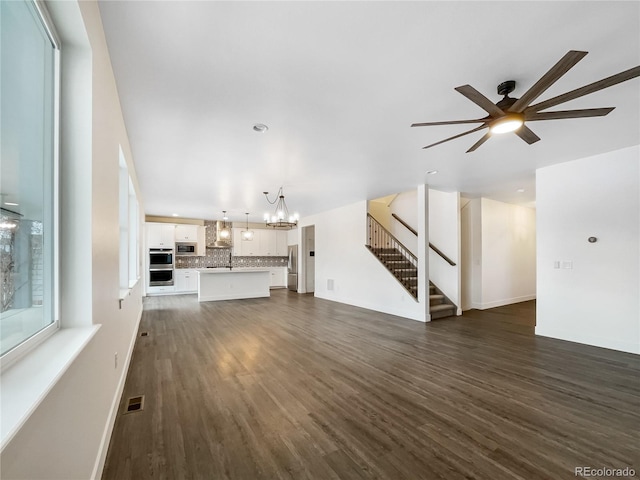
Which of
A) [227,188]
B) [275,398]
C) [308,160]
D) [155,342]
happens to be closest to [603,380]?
[275,398]

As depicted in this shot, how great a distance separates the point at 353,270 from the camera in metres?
7.74

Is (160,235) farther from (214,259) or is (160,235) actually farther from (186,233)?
(214,259)

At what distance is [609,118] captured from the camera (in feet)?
10.0

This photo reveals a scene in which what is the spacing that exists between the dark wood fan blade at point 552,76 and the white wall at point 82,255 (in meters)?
2.50

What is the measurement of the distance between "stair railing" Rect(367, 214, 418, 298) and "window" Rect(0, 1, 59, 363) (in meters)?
5.93

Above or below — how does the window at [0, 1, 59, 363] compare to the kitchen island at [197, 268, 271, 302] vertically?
above

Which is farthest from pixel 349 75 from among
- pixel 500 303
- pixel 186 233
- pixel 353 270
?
pixel 186 233

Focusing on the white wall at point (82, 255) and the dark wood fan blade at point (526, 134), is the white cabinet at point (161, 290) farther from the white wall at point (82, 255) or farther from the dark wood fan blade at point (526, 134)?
the dark wood fan blade at point (526, 134)

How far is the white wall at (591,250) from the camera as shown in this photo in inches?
155

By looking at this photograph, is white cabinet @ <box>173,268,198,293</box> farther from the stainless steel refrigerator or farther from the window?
the window

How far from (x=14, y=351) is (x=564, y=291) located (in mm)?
6044

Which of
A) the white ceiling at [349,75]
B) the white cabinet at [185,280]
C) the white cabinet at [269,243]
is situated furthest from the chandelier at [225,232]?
the white ceiling at [349,75]

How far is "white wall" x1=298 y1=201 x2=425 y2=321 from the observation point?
6.49 m

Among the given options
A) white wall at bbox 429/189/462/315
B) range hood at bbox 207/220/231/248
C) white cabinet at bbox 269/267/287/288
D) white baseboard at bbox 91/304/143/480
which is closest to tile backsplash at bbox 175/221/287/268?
range hood at bbox 207/220/231/248
